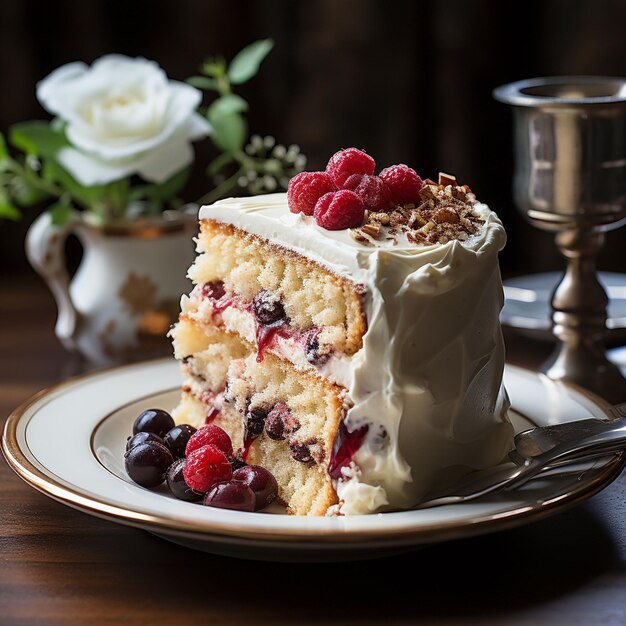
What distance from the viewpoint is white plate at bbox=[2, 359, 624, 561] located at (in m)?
1.37

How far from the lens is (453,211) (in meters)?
1.73

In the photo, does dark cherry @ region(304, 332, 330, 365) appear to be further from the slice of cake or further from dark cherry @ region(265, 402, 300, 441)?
dark cherry @ region(265, 402, 300, 441)

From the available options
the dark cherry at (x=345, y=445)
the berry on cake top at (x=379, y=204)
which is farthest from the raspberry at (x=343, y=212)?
the dark cherry at (x=345, y=445)

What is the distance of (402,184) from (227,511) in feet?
2.03

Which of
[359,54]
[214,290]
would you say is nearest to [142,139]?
[214,290]

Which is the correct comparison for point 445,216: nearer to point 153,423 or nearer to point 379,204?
point 379,204

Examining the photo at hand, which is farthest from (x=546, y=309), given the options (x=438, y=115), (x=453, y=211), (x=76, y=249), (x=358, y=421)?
(x=76, y=249)

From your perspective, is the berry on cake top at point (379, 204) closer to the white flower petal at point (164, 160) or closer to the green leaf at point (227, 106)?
the white flower petal at point (164, 160)

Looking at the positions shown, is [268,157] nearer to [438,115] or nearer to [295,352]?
[438,115]

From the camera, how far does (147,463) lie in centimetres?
174

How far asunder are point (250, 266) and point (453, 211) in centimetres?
37

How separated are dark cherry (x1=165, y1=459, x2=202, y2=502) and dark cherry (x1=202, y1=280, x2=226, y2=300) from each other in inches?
15.0

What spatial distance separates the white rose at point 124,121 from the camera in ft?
7.97

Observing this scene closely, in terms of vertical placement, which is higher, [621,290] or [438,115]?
[438,115]
